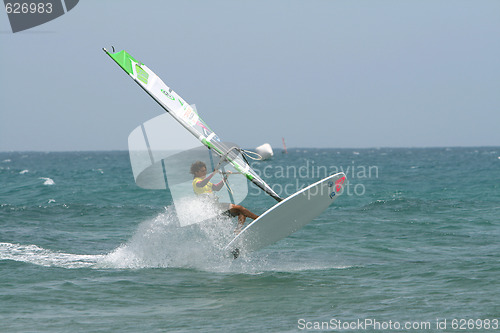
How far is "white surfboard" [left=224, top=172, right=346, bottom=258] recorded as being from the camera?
962 centimetres

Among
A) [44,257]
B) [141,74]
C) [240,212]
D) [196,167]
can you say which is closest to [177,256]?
[240,212]

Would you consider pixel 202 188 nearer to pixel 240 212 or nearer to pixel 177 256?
pixel 240 212

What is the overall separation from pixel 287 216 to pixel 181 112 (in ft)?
8.90

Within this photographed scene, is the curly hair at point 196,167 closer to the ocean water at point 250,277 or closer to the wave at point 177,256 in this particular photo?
the wave at point 177,256

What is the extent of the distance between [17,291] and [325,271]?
5104mm

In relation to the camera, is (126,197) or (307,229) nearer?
(307,229)

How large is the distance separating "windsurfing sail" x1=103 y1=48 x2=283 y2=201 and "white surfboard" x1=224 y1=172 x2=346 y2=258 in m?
0.50

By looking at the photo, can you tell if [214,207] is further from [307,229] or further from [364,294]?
[307,229]

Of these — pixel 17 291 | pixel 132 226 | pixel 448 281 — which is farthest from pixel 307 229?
pixel 17 291

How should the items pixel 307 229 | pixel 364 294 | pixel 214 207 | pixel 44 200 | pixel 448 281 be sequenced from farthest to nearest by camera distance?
pixel 44 200
pixel 307 229
pixel 214 207
pixel 448 281
pixel 364 294

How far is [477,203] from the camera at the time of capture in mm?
21531

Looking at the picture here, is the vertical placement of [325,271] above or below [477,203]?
above

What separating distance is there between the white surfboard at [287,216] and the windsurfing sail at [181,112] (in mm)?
501

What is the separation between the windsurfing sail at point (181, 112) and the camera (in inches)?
392
